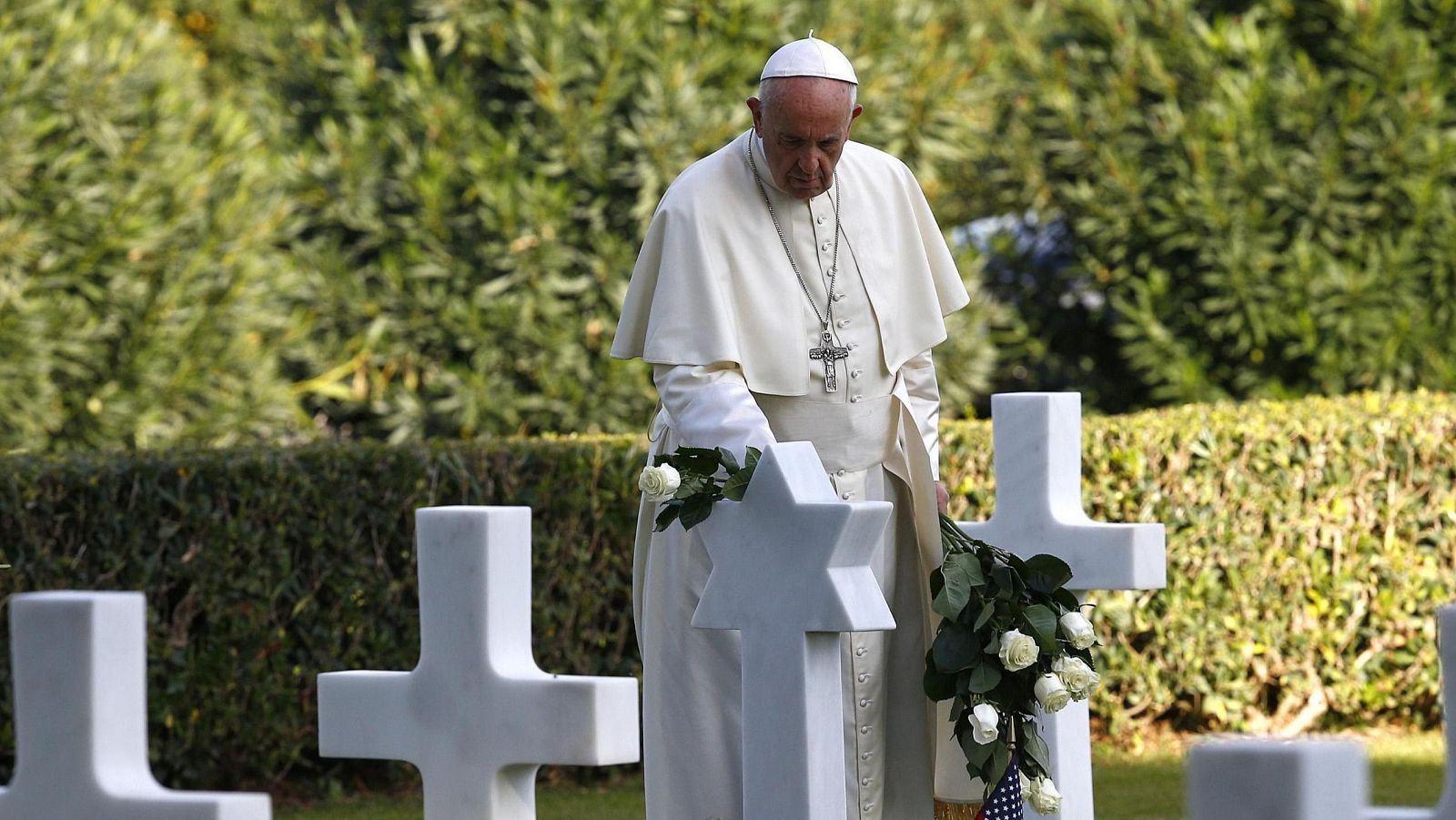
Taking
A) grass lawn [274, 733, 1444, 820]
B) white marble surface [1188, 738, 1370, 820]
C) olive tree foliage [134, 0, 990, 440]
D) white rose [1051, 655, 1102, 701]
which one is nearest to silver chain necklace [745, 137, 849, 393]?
white rose [1051, 655, 1102, 701]

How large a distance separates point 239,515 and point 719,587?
12.2 feet

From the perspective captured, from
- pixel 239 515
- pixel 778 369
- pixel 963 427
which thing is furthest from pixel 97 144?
pixel 778 369

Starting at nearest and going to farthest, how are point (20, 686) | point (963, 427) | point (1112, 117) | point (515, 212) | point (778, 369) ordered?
point (20, 686) < point (778, 369) < point (963, 427) < point (515, 212) < point (1112, 117)

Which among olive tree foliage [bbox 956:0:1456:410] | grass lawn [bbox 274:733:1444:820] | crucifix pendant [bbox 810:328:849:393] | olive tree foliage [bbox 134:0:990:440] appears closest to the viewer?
crucifix pendant [bbox 810:328:849:393]

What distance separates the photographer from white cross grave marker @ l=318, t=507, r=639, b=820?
10.7 feet

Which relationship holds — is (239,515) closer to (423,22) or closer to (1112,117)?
(423,22)

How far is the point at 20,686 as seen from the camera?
2.59 metres

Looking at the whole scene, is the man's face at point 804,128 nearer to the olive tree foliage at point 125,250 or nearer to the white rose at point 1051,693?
the white rose at point 1051,693

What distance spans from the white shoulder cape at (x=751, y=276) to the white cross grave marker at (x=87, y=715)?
161cm

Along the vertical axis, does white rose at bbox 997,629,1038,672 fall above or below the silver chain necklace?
below

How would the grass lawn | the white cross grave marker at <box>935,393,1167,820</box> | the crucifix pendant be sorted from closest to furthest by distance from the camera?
the crucifix pendant
the white cross grave marker at <box>935,393,1167,820</box>
the grass lawn

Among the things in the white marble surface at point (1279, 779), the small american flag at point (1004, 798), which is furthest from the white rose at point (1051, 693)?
the white marble surface at point (1279, 779)

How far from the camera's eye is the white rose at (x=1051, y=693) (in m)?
3.72

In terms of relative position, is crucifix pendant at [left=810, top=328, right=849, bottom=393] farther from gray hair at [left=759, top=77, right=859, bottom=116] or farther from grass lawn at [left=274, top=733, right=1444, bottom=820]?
grass lawn at [left=274, top=733, right=1444, bottom=820]
